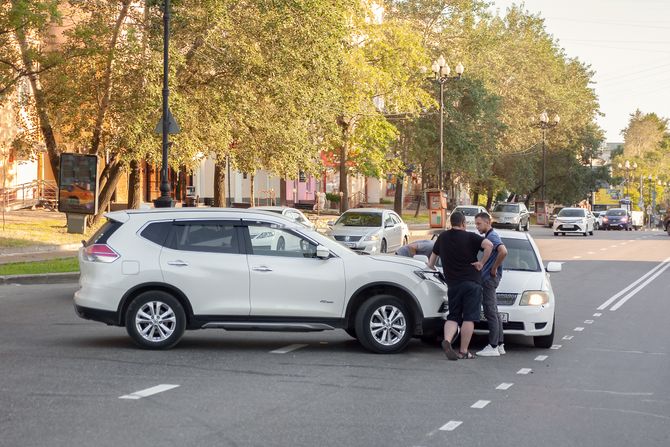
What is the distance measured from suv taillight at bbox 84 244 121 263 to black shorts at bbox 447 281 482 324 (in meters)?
4.02

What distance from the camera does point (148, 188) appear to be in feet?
229

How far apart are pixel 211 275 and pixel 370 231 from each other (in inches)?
790

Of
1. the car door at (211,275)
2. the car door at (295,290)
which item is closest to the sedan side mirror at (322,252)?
the car door at (295,290)

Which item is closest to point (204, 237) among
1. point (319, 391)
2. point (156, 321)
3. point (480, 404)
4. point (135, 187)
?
point (156, 321)

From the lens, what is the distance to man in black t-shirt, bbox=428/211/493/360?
12.8m

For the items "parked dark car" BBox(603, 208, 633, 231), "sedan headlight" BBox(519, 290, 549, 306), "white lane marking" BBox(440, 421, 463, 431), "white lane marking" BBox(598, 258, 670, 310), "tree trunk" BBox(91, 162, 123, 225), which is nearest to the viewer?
"white lane marking" BBox(440, 421, 463, 431)

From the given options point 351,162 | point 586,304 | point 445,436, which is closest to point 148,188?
point 351,162

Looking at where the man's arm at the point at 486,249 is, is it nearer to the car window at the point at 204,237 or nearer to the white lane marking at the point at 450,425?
the car window at the point at 204,237

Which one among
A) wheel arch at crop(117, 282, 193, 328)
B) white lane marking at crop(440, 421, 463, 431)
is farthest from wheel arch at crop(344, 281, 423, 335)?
white lane marking at crop(440, 421, 463, 431)

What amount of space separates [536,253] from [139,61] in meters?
23.0

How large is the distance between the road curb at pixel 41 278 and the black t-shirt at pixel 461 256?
1325cm

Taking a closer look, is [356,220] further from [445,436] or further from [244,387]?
[445,436]

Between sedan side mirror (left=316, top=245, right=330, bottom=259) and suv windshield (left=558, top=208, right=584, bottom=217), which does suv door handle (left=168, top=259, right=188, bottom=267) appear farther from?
suv windshield (left=558, top=208, right=584, bottom=217)

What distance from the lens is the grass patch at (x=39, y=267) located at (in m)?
25.0
